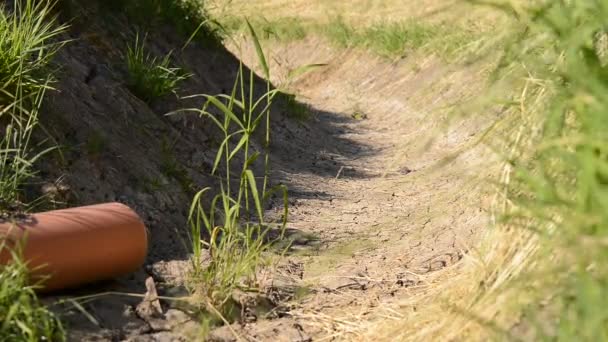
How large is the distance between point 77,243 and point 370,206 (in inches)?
112

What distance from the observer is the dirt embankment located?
3617mm

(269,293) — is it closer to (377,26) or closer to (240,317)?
(240,317)

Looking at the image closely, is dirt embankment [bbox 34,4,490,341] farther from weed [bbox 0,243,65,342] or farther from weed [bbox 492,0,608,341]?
weed [bbox 492,0,608,341]

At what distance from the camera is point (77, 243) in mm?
3469

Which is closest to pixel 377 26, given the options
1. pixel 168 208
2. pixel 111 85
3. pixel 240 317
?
pixel 111 85

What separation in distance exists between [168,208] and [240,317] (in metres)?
1.32

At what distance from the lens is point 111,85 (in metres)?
5.73

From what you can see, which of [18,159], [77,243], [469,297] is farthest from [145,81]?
[469,297]

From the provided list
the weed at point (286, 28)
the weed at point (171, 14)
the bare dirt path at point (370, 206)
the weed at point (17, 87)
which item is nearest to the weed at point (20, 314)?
the bare dirt path at point (370, 206)

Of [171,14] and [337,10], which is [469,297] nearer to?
[171,14]

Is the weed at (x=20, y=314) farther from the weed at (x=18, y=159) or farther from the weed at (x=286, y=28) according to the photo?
the weed at (x=286, y=28)

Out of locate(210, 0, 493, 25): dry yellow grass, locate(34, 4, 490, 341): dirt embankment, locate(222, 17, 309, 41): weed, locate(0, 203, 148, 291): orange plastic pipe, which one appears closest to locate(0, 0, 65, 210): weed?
locate(34, 4, 490, 341): dirt embankment

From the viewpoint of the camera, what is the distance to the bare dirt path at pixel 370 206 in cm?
378

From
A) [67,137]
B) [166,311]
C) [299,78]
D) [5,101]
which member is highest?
[5,101]
